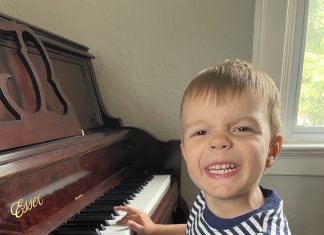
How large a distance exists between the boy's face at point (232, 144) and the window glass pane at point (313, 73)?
107 cm

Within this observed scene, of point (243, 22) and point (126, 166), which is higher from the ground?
point (243, 22)

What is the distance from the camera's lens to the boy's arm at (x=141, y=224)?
88cm

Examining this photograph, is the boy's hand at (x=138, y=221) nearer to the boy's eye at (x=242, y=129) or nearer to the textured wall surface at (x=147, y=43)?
the boy's eye at (x=242, y=129)

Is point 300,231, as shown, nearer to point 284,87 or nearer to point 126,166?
point 284,87

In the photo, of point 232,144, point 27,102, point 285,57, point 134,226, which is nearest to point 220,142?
point 232,144

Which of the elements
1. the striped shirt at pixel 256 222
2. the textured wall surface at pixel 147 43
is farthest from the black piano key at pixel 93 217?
the textured wall surface at pixel 147 43

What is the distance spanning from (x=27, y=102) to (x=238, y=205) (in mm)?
653

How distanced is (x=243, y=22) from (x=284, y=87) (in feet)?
1.25

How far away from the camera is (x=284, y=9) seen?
61.0 inches

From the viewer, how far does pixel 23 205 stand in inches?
28.2

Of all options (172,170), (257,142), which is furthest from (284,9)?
(257,142)

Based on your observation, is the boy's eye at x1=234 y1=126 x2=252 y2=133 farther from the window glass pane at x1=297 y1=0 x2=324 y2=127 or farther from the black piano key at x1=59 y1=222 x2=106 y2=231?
the window glass pane at x1=297 y1=0 x2=324 y2=127

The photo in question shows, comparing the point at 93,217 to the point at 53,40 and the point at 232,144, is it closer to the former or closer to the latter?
the point at 232,144

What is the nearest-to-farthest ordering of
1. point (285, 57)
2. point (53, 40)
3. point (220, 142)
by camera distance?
point (220, 142)
point (53, 40)
point (285, 57)
